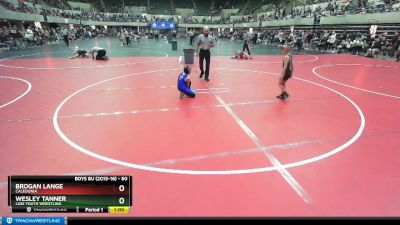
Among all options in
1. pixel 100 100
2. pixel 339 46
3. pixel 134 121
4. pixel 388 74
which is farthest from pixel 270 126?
pixel 339 46

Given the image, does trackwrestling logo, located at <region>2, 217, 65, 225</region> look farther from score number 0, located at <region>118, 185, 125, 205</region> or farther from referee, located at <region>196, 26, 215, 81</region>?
referee, located at <region>196, 26, 215, 81</region>

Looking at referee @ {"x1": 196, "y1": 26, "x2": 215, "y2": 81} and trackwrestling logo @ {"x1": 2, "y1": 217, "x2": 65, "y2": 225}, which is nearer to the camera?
trackwrestling logo @ {"x1": 2, "y1": 217, "x2": 65, "y2": 225}

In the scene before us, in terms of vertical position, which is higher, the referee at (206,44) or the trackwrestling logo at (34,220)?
the referee at (206,44)

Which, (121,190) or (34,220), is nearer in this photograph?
(34,220)

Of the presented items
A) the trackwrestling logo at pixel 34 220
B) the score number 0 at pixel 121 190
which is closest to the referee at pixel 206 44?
the score number 0 at pixel 121 190

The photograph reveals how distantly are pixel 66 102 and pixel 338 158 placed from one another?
6.80 metres
